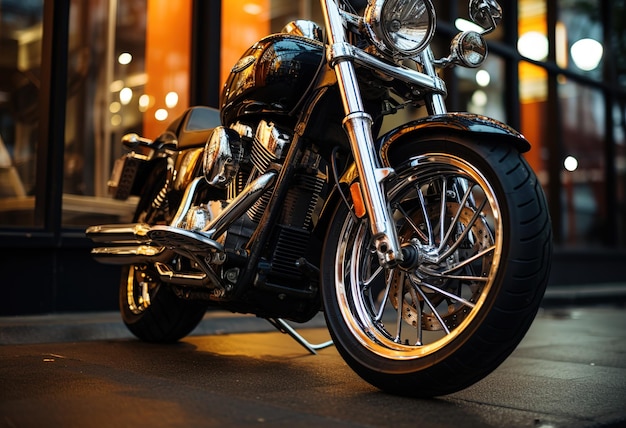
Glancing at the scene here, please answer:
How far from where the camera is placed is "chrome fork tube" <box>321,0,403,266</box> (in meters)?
2.55

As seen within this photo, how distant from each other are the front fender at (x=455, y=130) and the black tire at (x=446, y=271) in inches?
1.3

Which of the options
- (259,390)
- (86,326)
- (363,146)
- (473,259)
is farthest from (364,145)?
(86,326)

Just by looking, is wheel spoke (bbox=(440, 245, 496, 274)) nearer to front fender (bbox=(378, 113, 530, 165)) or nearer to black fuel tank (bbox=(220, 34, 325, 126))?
front fender (bbox=(378, 113, 530, 165))

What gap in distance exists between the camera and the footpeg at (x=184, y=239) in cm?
297

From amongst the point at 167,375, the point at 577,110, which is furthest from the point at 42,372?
the point at 577,110

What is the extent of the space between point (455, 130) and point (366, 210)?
41 centimetres

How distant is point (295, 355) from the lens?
384 cm

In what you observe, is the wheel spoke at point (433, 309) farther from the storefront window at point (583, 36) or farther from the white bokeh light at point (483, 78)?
the storefront window at point (583, 36)

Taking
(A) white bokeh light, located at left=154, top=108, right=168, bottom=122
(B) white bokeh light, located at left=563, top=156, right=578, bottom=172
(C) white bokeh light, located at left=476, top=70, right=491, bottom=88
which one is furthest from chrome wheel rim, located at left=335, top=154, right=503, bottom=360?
(B) white bokeh light, located at left=563, top=156, right=578, bottom=172

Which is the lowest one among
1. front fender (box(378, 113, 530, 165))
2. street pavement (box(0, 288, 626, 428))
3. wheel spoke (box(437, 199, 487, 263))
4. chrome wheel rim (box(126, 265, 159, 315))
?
street pavement (box(0, 288, 626, 428))

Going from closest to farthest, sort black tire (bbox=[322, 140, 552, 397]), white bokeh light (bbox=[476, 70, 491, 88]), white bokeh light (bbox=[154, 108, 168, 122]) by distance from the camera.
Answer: black tire (bbox=[322, 140, 552, 397])
white bokeh light (bbox=[154, 108, 168, 122])
white bokeh light (bbox=[476, 70, 491, 88])

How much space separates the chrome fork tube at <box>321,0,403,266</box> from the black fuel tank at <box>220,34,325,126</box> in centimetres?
28

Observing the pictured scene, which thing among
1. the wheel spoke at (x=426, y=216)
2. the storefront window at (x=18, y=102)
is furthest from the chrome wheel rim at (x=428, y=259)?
the storefront window at (x=18, y=102)

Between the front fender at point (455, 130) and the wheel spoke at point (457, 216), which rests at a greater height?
the front fender at point (455, 130)
